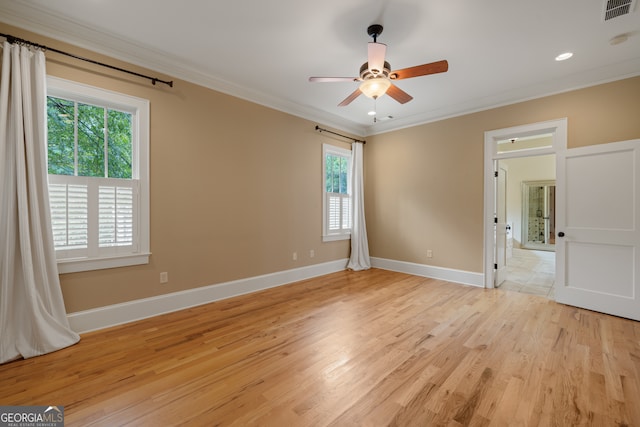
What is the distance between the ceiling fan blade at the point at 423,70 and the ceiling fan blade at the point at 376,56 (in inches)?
5.9

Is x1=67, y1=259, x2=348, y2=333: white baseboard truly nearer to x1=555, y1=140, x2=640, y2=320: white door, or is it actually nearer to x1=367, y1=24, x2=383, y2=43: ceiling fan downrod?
x1=367, y1=24, x2=383, y2=43: ceiling fan downrod

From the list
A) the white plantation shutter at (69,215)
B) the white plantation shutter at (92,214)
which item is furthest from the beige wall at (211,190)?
the white plantation shutter at (69,215)

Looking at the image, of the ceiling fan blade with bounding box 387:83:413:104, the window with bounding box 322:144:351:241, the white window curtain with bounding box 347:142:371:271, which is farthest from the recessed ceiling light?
the window with bounding box 322:144:351:241

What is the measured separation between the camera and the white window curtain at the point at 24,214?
225cm

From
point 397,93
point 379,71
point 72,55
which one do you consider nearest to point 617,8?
point 397,93

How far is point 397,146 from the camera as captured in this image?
17.8ft

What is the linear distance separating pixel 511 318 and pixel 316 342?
7.56ft

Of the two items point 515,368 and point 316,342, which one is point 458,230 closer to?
point 515,368

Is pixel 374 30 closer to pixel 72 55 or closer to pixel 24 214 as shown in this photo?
pixel 72 55

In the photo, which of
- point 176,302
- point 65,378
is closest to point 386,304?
point 176,302

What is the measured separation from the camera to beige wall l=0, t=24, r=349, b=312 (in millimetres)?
2891

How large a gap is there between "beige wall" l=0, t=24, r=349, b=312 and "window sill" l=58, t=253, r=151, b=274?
0.19 ft

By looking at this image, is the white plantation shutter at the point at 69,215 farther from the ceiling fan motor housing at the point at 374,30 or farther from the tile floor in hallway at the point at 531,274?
the tile floor in hallway at the point at 531,274

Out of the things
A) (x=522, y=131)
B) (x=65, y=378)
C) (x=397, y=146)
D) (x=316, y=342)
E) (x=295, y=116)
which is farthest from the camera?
(x=397, y=146)
